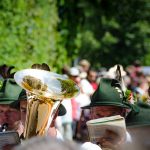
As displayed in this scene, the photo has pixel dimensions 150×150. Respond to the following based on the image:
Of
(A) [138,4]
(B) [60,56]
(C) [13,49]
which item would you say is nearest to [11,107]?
(C) [13,49]

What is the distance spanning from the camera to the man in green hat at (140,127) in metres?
3.61

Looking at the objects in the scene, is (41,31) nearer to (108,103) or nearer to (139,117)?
(108,103)

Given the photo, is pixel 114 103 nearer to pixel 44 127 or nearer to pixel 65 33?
pixel 44 127

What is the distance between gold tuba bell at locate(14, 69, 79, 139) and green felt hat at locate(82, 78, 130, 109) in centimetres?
24

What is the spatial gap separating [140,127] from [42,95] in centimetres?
75

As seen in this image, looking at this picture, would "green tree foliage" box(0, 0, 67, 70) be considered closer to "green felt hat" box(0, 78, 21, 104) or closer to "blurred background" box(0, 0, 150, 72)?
"blurred background" box(0, 0, 150, 72)

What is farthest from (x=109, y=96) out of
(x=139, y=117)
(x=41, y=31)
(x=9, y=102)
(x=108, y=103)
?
(x=41, y=31)

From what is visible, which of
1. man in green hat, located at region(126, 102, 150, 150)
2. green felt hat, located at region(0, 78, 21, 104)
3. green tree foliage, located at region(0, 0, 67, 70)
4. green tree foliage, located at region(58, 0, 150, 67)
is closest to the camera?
man in green hat, located at region(126, 102, 150, 150)

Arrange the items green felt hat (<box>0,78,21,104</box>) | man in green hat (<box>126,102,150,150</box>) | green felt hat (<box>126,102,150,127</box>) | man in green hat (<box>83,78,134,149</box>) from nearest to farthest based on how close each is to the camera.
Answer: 1. man in green hat (<box>126,102,150,150</box>)
2. green felt hat (<box>126,102,150,127</box>)
3. man in green hat (<box>83,78,134,149</box>)
4. green felt hat (<box>0,78,21,104</box>)

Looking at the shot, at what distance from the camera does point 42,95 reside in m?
4.28

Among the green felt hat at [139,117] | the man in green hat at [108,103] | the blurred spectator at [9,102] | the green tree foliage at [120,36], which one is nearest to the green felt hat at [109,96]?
the man in green hat at [108,103]

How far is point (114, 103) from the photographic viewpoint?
4.67 m

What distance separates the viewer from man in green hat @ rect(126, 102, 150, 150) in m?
3.61

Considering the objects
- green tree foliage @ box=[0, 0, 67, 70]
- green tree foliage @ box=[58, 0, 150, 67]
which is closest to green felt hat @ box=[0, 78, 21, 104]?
green tree foliage @ box=[0, 0, 67, 70]
